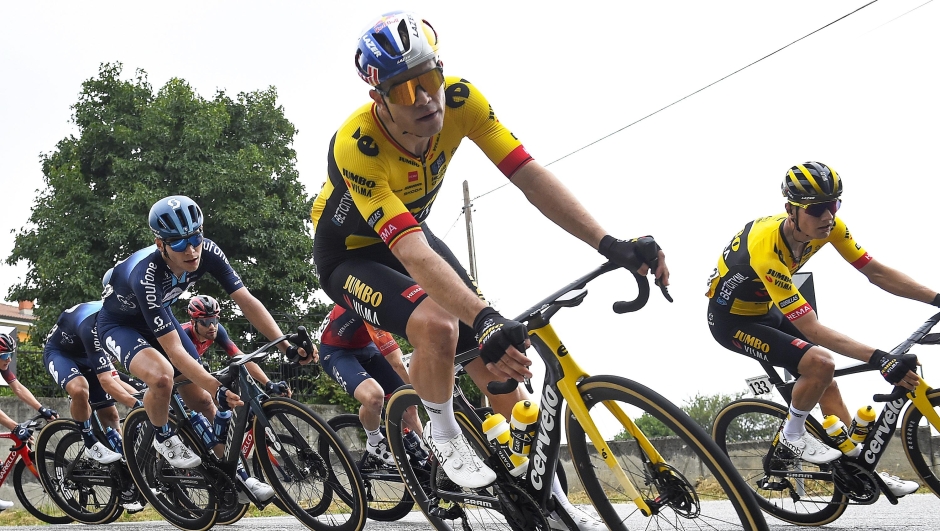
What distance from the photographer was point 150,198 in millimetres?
24344

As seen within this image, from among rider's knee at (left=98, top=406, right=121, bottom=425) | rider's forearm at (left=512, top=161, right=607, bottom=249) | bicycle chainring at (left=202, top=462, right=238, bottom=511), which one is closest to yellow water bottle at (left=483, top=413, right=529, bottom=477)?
rider's forearm at (left=512, top=161, right=607, bottom=249)

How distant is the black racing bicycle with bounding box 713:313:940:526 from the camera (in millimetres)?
5754

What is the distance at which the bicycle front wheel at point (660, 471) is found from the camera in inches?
122

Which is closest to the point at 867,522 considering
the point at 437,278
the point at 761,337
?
the point at 761,337

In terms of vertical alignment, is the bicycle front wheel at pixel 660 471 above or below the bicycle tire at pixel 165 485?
below

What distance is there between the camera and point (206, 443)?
6.83 m

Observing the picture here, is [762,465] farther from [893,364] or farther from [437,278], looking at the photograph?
[437,278]

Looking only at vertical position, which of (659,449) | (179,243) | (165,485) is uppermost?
(179,243)

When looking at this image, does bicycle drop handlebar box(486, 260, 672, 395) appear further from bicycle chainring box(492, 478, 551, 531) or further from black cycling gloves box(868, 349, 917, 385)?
black cycling gloves box(868, 349, 917, 385)

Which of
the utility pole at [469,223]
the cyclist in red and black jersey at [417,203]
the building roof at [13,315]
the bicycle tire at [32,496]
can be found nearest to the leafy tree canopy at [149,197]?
the utility pole at [469,223]

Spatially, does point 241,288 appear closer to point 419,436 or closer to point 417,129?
point 419,436

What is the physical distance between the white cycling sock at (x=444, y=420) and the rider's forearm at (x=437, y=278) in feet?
2.20

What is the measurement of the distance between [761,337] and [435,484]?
117 inches

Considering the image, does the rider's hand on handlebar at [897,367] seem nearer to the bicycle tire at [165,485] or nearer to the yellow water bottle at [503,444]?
Result: the yellow water bottle at [503,444]
